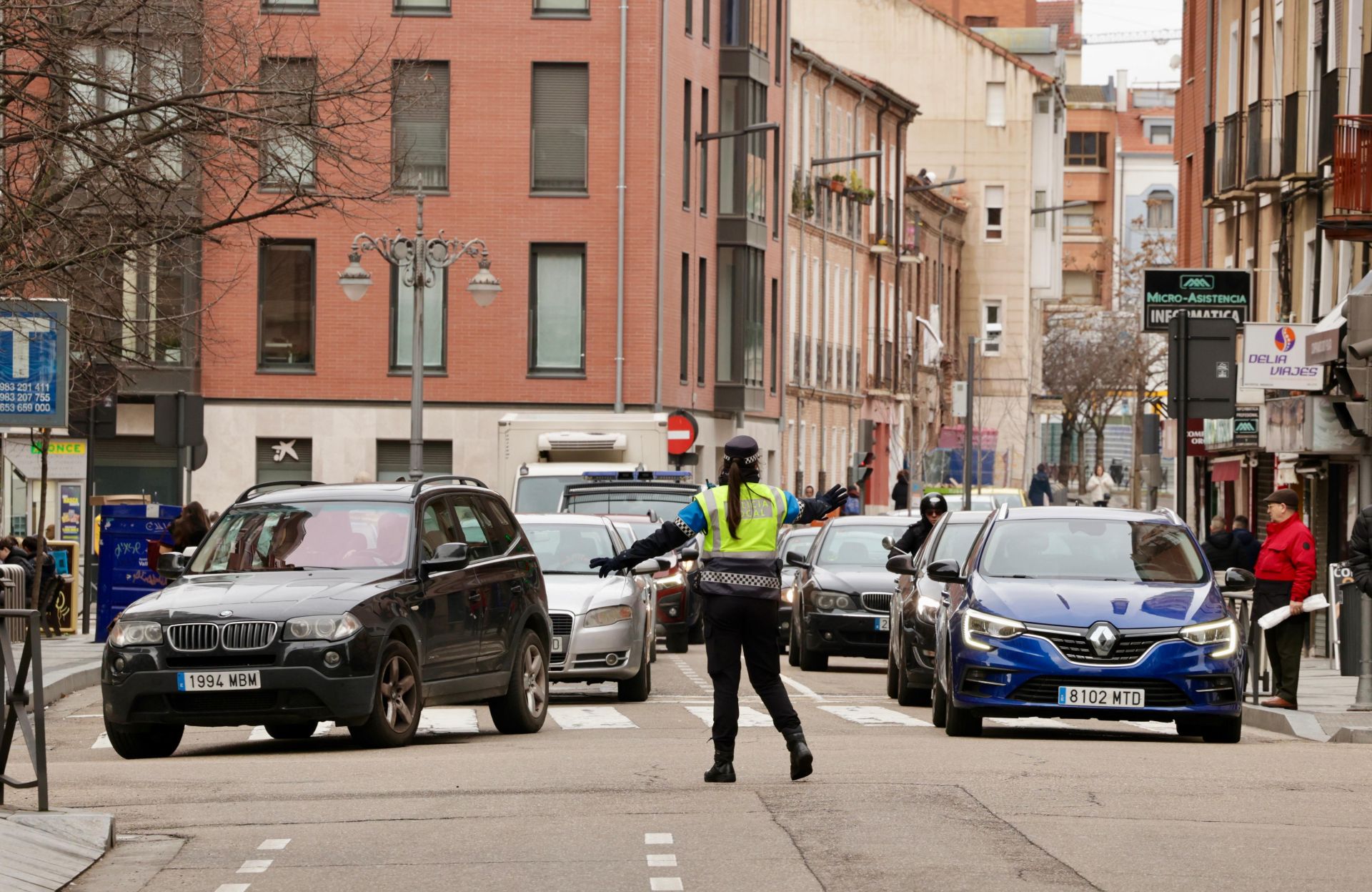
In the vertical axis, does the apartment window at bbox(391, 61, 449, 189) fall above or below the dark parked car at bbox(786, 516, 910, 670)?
above

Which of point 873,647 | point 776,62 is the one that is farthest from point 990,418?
point 873,647

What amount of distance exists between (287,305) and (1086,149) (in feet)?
321

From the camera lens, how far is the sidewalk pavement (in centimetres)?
1819

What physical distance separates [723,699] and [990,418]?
282 feet

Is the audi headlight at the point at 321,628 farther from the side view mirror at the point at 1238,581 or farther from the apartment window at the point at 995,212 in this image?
the apartment window at the point at 995,212

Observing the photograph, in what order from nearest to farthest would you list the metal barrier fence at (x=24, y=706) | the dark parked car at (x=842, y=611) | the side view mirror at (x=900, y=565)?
the metal barrier fence at (x=24, y=706), the side view mirror at (x=900, y=565), the dark parked car at (x=842, y=611)

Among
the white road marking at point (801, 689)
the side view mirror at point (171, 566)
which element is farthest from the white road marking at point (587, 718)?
the side view mirror at point (171, 566)

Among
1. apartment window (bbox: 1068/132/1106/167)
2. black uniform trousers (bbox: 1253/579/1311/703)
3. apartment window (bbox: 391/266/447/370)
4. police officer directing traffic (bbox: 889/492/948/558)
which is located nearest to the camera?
black uniform trousers (bbox: 1253/579/1311/703)

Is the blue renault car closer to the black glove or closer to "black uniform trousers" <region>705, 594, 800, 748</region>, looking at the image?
the black glove

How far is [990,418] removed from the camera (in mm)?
99125

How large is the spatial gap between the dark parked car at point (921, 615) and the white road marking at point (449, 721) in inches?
133

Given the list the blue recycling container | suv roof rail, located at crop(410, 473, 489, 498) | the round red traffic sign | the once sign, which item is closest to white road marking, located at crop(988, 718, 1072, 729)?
suv roof rail, located at crop(410, 473, 489, 498)

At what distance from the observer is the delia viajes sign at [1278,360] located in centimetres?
2864

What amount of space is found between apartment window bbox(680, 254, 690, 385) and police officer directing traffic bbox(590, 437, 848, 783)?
4196 cm
